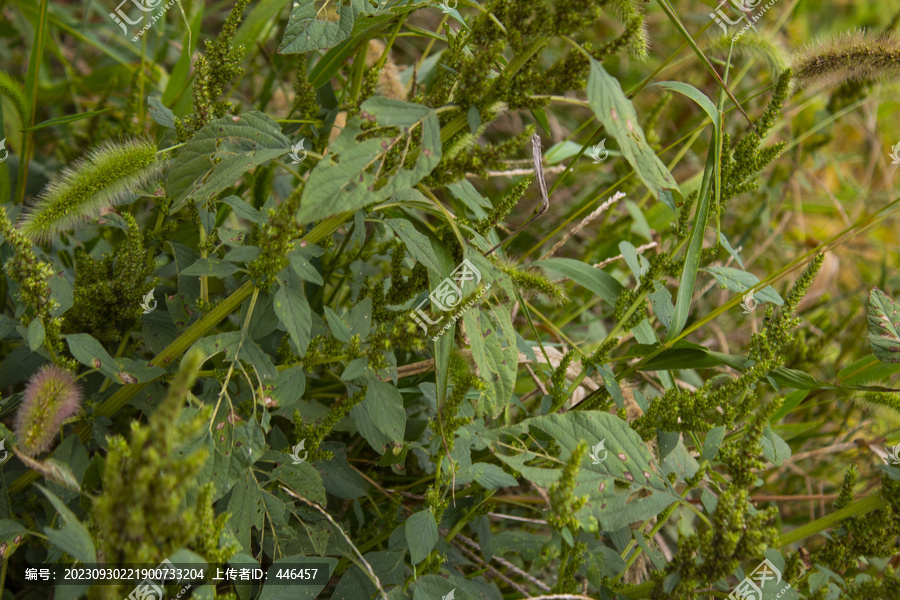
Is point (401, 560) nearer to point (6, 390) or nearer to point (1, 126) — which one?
point (6, 390)

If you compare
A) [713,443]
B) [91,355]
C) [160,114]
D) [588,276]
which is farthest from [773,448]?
[160,114]

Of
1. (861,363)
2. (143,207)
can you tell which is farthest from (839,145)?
(143,207)

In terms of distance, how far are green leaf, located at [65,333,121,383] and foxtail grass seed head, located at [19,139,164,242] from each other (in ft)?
0.57

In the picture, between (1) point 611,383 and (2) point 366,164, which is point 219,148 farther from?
(1) point 611,383

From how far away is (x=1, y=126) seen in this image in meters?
1.38

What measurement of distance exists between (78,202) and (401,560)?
719 millimetres

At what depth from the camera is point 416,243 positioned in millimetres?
878

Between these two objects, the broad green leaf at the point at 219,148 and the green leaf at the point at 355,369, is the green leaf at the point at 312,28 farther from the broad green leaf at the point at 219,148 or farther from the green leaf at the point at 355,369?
the green leaf at the point at 355,369

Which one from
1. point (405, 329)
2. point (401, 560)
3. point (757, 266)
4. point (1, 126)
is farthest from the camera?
point (757, 266)

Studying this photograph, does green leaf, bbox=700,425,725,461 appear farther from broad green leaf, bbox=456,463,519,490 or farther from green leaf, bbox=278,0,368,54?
green leaf, bbox=278,0,368,54

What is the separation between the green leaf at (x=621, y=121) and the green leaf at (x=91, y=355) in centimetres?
71

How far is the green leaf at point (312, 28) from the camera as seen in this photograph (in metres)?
0.93

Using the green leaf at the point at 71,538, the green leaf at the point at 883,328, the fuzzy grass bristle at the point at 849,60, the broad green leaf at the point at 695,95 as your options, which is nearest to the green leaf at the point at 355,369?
the green leaf at the point at 71,538

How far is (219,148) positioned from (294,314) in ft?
0.91
